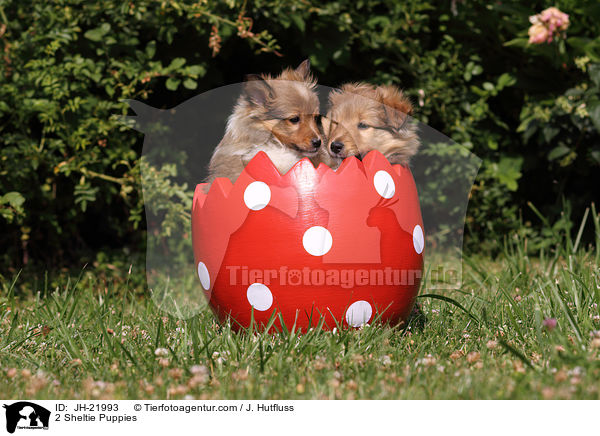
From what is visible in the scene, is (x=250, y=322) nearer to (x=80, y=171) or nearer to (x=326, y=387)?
(x=326, y=387)

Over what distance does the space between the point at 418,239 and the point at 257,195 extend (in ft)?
2.19

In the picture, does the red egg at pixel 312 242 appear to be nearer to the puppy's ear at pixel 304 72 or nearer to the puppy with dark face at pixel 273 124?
the puppy with dark face at pixel 273 124

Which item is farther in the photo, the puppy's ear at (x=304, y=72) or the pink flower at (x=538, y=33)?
the pink flower at (x=538, y=33)

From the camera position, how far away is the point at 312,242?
216 centimetres

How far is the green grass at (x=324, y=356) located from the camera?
5.90 feet

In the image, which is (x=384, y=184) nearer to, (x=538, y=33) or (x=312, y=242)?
(x=312, y=242)

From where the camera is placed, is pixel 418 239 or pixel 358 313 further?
pixel 418 239

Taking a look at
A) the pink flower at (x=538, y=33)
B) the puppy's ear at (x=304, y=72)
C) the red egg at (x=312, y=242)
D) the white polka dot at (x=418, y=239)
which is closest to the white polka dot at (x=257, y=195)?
the red egg at (x=312, y=242)

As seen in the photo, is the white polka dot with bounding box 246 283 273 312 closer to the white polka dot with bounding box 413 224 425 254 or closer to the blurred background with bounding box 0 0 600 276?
the white polka dot with bounding box 413 224 425 254

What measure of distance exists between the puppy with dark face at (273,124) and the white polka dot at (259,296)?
42 centimetres
